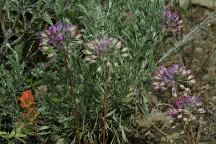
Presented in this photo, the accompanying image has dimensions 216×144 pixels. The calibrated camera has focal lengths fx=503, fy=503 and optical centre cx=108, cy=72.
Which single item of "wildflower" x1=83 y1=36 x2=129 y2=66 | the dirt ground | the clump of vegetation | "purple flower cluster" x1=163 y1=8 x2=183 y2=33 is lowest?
the dirt ground

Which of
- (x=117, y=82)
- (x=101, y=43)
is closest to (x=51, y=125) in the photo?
(x=117, y=82)

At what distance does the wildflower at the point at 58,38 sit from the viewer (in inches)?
107

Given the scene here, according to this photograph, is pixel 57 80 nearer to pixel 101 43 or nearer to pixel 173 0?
pixel 101 43

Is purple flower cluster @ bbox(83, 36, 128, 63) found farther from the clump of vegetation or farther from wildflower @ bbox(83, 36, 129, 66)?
the clump of vegetation

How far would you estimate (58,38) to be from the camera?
2.72 meters

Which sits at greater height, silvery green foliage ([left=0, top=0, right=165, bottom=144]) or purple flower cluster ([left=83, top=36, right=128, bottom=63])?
purple flower cluster ([left=83, top=36, right=128, bottom=63])

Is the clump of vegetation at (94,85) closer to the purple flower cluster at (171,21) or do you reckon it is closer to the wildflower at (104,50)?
the purple flower cluster at (171,21)

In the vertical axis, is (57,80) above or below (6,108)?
above

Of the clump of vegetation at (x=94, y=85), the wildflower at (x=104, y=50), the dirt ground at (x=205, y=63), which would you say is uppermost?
the wildflower at (x=104, y=50)

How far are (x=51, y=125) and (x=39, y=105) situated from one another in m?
0.20

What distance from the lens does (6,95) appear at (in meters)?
3.51

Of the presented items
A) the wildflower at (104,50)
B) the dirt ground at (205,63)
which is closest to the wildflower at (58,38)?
the wildflower at (104,50)

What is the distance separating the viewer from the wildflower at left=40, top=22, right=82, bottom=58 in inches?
107

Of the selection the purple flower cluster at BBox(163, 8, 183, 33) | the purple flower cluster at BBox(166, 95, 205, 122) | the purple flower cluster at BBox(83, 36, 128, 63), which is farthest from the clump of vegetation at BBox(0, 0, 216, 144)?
the purple flower cluster at BBox(83, 36, 128, 63)
